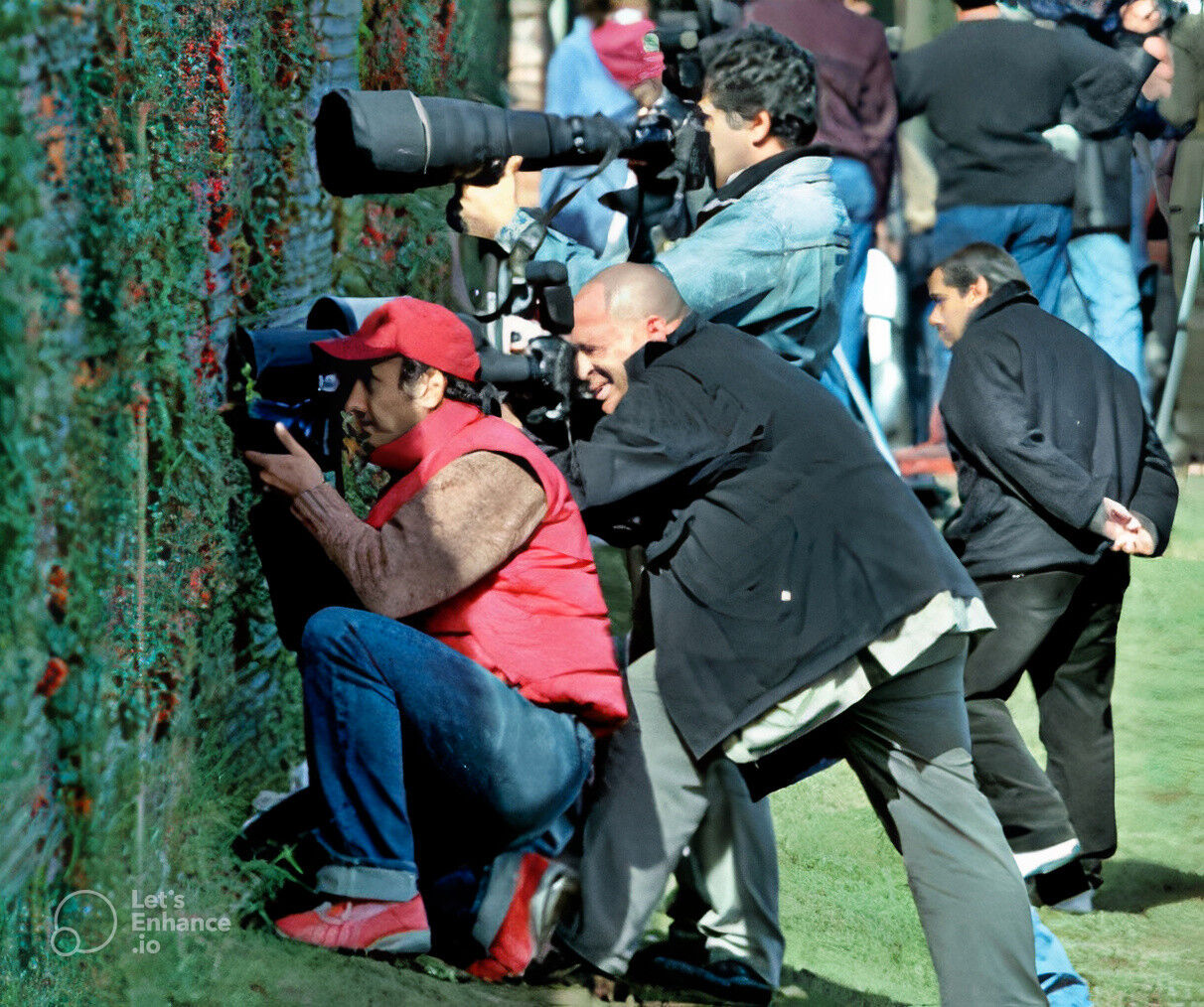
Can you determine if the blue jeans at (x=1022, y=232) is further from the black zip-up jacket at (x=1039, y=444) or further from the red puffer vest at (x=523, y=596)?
the red puffer vest at (x=523, y=596)

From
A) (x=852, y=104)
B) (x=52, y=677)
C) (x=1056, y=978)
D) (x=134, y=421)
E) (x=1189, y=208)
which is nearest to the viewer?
(x=52, y=677)

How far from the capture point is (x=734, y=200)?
423 centimetres

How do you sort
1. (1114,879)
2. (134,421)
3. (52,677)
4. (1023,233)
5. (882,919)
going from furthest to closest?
(1023,233) → (1114,879) → (882,919) → (134,421) → (52,677)

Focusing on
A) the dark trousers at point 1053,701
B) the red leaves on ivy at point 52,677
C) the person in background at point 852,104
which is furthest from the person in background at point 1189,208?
the red leaves on ivy at point 52,677

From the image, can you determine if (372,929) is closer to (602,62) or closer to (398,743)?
(398,743)

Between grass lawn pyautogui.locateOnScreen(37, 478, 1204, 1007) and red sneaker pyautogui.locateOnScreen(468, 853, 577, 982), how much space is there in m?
0.05

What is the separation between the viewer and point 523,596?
3402mm

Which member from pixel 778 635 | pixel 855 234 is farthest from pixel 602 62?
pixel 778 635

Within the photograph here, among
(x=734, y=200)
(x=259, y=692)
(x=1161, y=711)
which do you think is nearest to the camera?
(x=259, y=692)

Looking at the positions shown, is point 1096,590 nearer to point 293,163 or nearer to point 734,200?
point 734,200

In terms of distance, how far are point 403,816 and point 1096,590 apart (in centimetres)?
218

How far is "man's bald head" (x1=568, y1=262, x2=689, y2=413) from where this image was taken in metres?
3.54

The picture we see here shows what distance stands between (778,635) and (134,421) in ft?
4.04

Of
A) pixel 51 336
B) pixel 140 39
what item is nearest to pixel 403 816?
pixel 51 336
